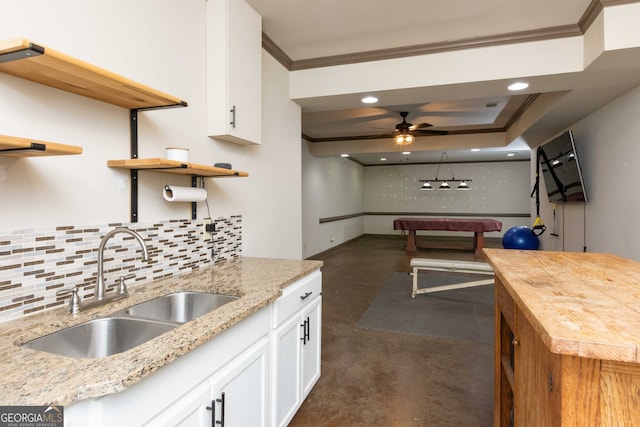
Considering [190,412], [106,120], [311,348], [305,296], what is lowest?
[311,348]

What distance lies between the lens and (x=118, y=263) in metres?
1.55

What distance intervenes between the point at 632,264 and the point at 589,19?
6.29ft

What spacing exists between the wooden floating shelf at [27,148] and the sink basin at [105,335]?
60 cm

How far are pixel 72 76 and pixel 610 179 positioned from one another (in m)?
4.67

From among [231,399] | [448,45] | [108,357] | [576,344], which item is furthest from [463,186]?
[108,357]

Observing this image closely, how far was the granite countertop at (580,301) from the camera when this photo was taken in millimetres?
702

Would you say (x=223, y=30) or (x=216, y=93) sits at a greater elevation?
(x=223, y=30)

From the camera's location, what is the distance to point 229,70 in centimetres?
209

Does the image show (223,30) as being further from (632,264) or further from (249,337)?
(632,264)

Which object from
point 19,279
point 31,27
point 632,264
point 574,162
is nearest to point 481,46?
point 632,264

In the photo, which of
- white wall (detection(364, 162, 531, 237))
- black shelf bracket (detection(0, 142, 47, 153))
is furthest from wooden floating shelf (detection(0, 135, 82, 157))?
white wall (detection(364, 162, 531, 237))

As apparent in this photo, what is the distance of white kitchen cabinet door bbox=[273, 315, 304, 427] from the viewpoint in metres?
1.68

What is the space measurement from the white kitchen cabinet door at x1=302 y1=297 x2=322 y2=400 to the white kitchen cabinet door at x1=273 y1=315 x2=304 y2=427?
0.24 feet

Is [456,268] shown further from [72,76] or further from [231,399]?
[72,76]
